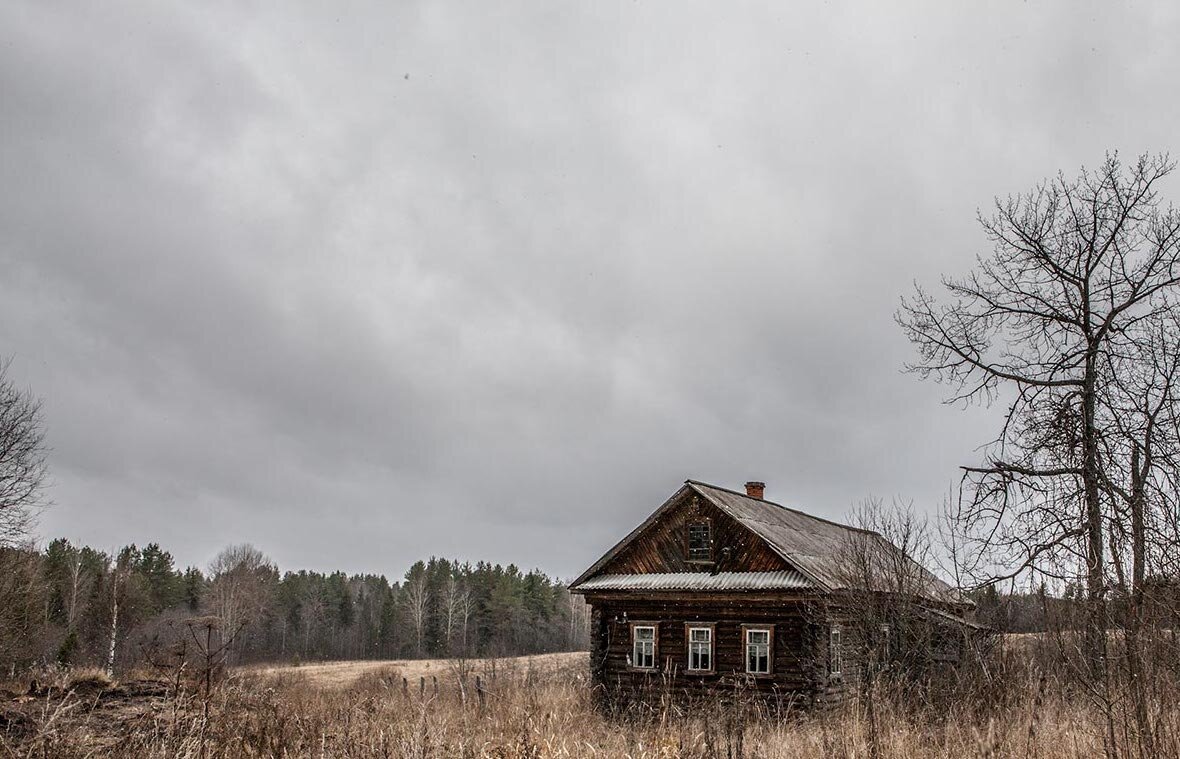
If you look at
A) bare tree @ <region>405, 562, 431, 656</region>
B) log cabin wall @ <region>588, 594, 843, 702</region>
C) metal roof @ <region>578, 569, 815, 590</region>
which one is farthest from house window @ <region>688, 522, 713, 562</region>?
bare tree @ <region>405, 562, 431, 656</region>

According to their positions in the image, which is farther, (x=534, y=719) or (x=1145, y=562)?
(x=534, y=719)

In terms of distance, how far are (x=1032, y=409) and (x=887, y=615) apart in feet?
17.1

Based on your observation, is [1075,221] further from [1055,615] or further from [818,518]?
[818,518]

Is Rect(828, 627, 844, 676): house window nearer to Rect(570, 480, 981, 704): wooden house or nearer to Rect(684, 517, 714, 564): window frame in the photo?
Rect(570, 480, 981, 704): wooden house

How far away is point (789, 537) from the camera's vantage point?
2144 cm

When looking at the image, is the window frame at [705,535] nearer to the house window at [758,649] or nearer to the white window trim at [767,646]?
the white window trim at [767,646]

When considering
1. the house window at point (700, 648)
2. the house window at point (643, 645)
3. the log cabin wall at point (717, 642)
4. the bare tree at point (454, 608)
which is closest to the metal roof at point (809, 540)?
the log cabin wall at point (717, 642)

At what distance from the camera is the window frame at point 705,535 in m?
20.4

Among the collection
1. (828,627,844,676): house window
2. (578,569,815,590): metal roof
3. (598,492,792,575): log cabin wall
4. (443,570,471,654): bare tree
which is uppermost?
(598,492,792,575): log cabin wall

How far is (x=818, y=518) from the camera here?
28.7 metres

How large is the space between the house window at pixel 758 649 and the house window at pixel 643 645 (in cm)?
240

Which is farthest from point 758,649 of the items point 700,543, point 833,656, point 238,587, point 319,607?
point 319,607

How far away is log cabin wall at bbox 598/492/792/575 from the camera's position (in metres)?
19.7

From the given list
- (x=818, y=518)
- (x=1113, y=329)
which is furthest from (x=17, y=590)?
(x=1113, y=329)
